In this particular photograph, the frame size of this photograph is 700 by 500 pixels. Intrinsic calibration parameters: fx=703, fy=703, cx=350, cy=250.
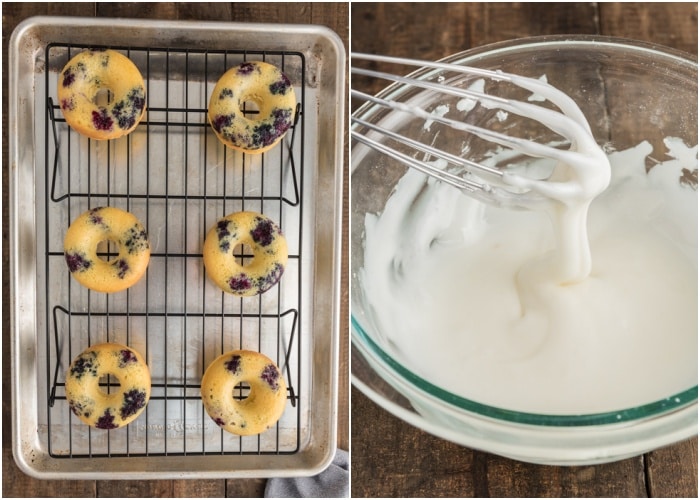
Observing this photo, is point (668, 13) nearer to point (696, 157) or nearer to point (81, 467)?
point (696, 157)

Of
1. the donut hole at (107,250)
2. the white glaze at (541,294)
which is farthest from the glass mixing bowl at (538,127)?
the donut hole at (107,250)

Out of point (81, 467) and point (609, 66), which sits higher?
point (609, 66)

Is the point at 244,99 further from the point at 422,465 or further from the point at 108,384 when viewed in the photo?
the point at 422,465

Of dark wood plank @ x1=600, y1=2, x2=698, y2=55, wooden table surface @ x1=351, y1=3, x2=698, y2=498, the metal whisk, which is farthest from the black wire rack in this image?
dark wood plank @ x1=600, y1=2, x2=698, y2=55

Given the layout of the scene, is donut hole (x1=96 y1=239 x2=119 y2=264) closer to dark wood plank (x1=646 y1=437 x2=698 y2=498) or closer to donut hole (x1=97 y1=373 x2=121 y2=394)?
donut hole (x1=97 y1=373 x2=121 y2=394)

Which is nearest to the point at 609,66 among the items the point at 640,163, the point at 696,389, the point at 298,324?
the point at 640,163

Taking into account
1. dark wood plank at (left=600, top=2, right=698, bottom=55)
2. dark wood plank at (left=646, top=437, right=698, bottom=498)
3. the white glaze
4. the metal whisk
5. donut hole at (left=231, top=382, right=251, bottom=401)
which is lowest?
dark wood plank at (left=646, top=437, right=698, bottom=498)
